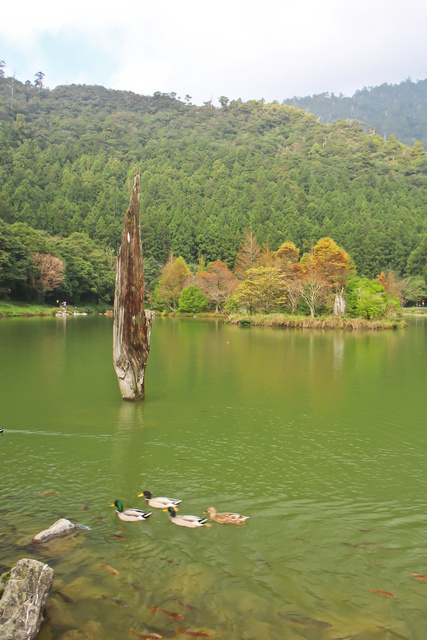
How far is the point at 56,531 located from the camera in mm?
4238

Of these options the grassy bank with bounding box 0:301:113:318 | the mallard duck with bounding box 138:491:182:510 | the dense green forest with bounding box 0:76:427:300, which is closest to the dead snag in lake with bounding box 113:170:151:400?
the mallard duck with bounding box 138:491:182:510

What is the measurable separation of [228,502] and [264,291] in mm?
36019

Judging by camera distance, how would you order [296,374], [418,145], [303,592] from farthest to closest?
1. [418,145]
2. [296,374]
3. [303,592]

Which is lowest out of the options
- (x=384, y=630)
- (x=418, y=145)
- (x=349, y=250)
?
(x=384, y=630)

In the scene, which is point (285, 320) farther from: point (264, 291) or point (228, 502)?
point (228, 502)

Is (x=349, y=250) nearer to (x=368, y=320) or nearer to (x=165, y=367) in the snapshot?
(x=368, y=320)

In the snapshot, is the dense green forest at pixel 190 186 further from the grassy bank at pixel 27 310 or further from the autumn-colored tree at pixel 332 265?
the autumn-colored tree at pixel 332 265

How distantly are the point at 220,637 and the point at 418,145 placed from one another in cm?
13570

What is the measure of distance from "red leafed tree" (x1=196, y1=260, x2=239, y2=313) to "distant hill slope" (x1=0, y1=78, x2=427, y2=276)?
74.3 ft

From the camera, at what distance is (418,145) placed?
11731 centimetres

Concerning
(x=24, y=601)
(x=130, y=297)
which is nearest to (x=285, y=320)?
(x=130, y=297)

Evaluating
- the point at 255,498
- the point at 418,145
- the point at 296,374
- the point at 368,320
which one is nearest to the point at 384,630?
the point at 255,498

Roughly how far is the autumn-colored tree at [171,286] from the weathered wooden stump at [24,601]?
50915 mm

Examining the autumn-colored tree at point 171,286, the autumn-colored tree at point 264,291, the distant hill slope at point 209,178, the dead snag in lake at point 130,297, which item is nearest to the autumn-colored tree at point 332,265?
the autumn-colored tree at point 264,291
